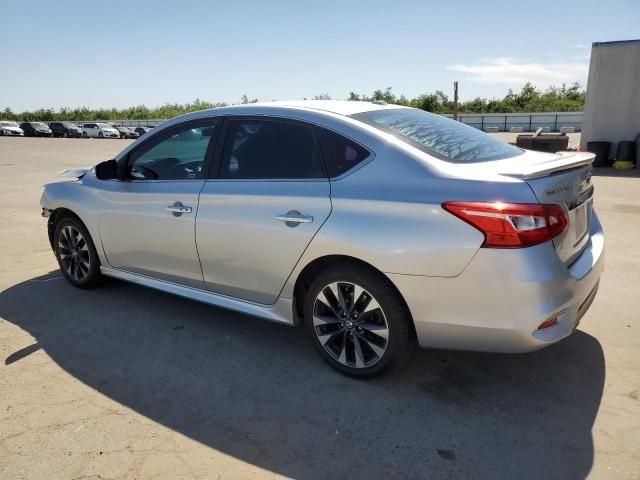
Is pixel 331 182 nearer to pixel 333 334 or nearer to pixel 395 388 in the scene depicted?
pixel 333 334

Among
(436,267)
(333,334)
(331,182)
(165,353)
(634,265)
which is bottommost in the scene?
(634,265)

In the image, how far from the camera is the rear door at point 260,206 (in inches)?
122

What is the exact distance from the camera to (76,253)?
471 centimetres

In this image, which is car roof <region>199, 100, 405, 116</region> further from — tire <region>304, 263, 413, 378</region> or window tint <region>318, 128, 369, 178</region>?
tire <region>304, 263, 413, 378</region>

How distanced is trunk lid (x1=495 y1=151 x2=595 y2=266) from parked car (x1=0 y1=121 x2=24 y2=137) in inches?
2264

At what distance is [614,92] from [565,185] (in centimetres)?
1505

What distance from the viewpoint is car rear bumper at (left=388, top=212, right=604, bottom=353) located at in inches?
98.2

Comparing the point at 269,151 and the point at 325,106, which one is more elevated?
the point at 325,106

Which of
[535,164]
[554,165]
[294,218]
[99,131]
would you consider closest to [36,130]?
[99,131]

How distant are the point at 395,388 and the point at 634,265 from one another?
363cm

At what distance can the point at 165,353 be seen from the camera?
356cm

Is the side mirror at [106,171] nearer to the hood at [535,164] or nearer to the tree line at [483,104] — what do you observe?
the hood at [535,164]

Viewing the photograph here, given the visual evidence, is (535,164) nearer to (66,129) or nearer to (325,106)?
(325,106)

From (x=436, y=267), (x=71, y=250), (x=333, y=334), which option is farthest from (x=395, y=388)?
(x=71, y=250)
